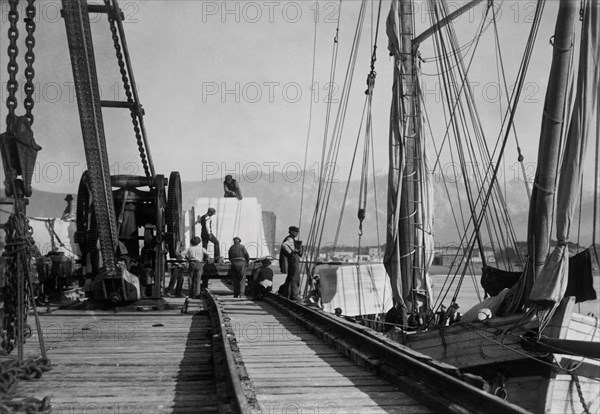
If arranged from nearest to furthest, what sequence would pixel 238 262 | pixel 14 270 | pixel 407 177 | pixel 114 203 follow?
pixel 14 270 → pixel 114 203 → pixel 238 262 → pixel 407 177

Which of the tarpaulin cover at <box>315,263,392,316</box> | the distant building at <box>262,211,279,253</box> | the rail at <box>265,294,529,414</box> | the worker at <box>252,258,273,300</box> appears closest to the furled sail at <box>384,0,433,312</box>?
the tarpaulin cover at <box>315,263,392,316</box>

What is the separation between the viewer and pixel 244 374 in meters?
5.76

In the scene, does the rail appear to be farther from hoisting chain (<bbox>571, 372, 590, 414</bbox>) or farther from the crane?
the crane

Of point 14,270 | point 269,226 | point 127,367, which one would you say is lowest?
point 127,367

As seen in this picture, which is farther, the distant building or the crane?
the distant building

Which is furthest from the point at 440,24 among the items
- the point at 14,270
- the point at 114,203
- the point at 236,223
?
the point at 14,270

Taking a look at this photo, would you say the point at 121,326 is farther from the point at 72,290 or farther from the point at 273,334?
the point at 72,290

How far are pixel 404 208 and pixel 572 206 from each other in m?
7.95

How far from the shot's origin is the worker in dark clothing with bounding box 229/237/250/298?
15.3 m

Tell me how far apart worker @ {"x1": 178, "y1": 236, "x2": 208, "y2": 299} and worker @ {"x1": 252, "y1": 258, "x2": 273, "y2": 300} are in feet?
6.18

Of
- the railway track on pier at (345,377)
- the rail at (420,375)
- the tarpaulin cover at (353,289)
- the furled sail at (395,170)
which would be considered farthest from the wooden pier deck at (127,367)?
the tarpaulin cover at (353,289)

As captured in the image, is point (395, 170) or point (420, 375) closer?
point (420, 375)

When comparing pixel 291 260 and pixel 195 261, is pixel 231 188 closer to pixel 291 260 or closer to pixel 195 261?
pixel 195 261

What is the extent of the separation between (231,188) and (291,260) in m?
13.4
